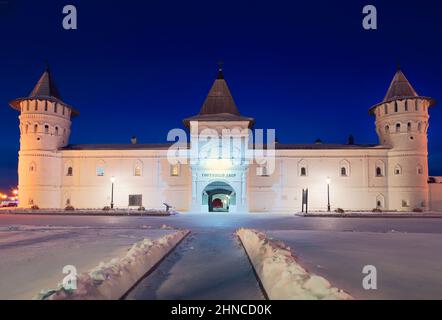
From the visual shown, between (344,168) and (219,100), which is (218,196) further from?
(344,168)

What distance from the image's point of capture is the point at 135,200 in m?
33.7

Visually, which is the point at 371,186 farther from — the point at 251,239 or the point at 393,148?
the point at 251,239

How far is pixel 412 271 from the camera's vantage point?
654 cm

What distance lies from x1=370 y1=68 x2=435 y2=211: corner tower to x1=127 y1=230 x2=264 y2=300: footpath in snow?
2866 cm

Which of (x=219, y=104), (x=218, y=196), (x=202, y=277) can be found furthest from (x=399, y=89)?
(x=202, y=277)

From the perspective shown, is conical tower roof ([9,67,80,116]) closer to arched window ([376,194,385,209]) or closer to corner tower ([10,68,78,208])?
corner tower ([10,68,78,208])

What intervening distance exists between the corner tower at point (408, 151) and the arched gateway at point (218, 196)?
15.7 m

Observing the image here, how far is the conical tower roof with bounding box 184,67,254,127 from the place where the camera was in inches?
1341

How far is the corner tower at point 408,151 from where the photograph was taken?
3244 cm

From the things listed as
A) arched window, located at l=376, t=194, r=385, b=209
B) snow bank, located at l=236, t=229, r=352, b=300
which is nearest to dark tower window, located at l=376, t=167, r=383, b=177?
arched window, located at l=376, t=194, r=385, b=209

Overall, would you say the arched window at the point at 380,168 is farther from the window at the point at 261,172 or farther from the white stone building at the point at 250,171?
the window at the point at 261,172

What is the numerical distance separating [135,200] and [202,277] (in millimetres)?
28741
